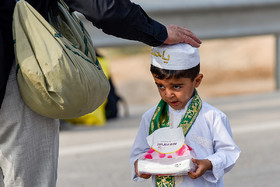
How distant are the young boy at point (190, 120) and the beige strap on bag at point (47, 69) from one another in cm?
51

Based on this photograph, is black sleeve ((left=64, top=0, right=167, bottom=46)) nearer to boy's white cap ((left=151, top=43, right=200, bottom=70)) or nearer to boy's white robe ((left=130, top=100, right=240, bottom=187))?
boy's white cap ((left=151, top=43, right=200, bottom=70))

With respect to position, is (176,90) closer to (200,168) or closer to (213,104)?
(200,168)

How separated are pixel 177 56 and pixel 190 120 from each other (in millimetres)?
353

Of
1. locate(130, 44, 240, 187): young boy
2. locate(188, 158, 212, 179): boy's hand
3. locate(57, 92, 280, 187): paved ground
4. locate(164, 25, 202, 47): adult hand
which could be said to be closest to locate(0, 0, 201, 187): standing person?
locate(164, 25, 202, 47): adult hand

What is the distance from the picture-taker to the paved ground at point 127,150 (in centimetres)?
516

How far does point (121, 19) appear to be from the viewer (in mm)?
2633

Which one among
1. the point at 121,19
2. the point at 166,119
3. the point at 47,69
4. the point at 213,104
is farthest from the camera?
the point at 213,104

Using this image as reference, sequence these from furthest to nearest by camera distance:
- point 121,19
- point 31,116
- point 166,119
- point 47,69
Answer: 1. point 166,119
2. point 121,19
3. point 31,116
4. point 47,69

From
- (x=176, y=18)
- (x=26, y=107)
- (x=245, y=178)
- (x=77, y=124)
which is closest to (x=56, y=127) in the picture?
(x=26, y=107)

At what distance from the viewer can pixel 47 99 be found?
2.44 metres

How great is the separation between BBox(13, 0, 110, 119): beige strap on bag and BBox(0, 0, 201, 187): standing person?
0.06 meters

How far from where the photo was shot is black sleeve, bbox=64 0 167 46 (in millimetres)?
2580

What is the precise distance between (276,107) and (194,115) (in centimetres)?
585

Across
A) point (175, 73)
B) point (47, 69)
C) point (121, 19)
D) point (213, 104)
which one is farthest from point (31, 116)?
point (213, 104)
